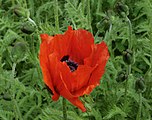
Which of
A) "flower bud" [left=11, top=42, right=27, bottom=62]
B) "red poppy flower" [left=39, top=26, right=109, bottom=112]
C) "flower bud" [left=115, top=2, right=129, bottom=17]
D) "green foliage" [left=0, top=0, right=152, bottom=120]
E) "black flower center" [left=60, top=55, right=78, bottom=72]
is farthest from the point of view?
"green foliage" [left=0, top=0, right=152, bottom=120]

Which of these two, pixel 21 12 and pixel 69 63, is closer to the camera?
pixel 69 63

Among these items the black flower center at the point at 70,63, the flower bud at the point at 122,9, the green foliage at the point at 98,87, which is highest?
the flower bud at the point at 122,9

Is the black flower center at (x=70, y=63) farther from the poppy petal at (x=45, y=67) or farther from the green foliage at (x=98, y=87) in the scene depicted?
the green foliage at (x=98, y=87)

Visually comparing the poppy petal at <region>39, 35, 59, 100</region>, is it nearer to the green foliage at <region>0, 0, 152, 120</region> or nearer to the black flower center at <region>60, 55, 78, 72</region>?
the black flower center at <region>60, 55, 78, 72</region>

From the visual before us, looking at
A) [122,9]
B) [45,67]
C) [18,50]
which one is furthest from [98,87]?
[45,67]

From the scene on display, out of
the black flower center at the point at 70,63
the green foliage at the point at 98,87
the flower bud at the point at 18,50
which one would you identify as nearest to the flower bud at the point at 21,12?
the green foliage at the point at 98,87

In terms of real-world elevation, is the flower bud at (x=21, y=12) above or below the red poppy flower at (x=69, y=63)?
above

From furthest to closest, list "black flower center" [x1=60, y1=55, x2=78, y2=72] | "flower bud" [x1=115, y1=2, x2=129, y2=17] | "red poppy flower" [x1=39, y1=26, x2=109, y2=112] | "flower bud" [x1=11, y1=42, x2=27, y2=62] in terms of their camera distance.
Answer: "flower bud" [x1=115, y1=2, x2=129, y2=17] → "flower bud" [x1=11, y1=42, x2=27, y2=62] → "black flower center" [x1=60, y1=55, x2=78, y2=72] → "red poppy flower" [x1=39, y1=26, x2=109, y2=112]

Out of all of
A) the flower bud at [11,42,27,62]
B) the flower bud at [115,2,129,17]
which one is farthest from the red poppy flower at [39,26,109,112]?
the flower bud at [115,2,129,17]

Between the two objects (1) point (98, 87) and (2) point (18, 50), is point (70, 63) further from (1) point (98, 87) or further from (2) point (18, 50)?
(1) point (98, 87)
